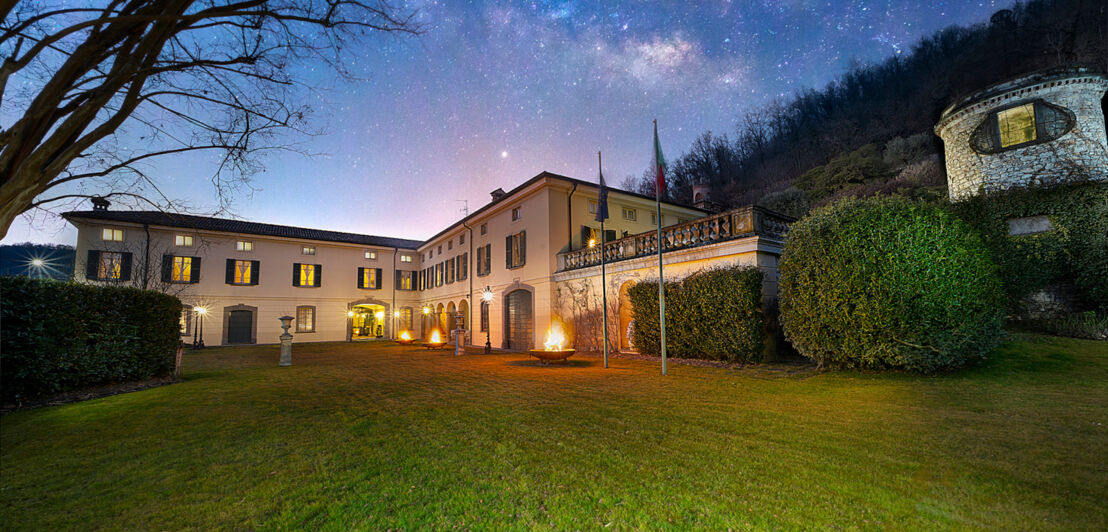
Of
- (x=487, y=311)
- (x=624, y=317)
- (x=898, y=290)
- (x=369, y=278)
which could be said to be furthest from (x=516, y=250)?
(x=369, y=278)

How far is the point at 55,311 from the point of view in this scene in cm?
663

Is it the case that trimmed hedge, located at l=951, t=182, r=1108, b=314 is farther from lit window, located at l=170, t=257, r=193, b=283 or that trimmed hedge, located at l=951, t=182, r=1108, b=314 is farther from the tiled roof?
lit window, located at l=170, t=257, r=193, b=283

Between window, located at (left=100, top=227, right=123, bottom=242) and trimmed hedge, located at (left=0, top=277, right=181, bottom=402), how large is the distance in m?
18.6

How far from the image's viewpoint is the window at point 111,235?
20.8 meters

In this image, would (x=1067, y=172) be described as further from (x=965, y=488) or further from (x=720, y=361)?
(x=965, y=488)

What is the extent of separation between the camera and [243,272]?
24578 mm

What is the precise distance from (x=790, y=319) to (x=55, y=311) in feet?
42.9

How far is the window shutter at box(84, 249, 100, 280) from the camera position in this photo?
66.0ft

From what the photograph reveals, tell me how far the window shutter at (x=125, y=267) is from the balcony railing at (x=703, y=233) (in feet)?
78.7

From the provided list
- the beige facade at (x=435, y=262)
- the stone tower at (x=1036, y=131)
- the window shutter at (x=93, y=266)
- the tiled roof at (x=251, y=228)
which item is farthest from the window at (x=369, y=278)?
the stone tower at (x=1036, y=131)

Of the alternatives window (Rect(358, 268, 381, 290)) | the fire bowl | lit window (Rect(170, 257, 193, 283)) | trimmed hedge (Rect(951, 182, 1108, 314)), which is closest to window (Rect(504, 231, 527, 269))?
the fire bowl

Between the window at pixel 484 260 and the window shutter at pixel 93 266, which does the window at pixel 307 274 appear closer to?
the window shutter at pixel 93 266

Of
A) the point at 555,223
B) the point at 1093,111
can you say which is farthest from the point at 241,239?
the point at 1093,111

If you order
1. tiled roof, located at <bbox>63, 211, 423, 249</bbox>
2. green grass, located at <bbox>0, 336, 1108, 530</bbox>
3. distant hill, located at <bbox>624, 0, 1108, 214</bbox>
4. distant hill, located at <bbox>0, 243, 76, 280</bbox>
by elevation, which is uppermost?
distant hill, located at <bbox>624, 0, 1108, 214</bbox>
